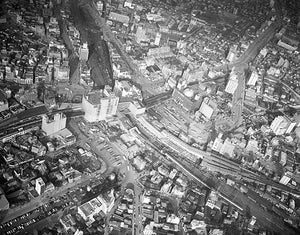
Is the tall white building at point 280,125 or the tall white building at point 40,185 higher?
the tall white building at point 280,125

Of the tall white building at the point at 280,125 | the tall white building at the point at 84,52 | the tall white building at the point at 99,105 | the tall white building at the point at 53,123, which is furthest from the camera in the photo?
the tall white building at the point at 84,52

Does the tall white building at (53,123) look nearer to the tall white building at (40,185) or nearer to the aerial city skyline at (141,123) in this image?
the aerial city skyline at (141,123)

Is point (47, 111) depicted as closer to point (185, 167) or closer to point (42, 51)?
point (42, 51)

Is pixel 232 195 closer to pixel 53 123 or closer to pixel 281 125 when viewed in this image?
pixel 281 125

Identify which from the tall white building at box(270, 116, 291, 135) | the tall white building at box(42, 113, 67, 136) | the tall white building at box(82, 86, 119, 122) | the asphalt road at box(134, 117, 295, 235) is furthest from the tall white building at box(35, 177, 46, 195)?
the tall white building at box(270, 116, 291, 135)

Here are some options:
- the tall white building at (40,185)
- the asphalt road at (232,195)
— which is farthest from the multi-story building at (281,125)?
the tall white building at (40,185)

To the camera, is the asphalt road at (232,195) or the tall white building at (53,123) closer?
the asphalt road at (232,195)
